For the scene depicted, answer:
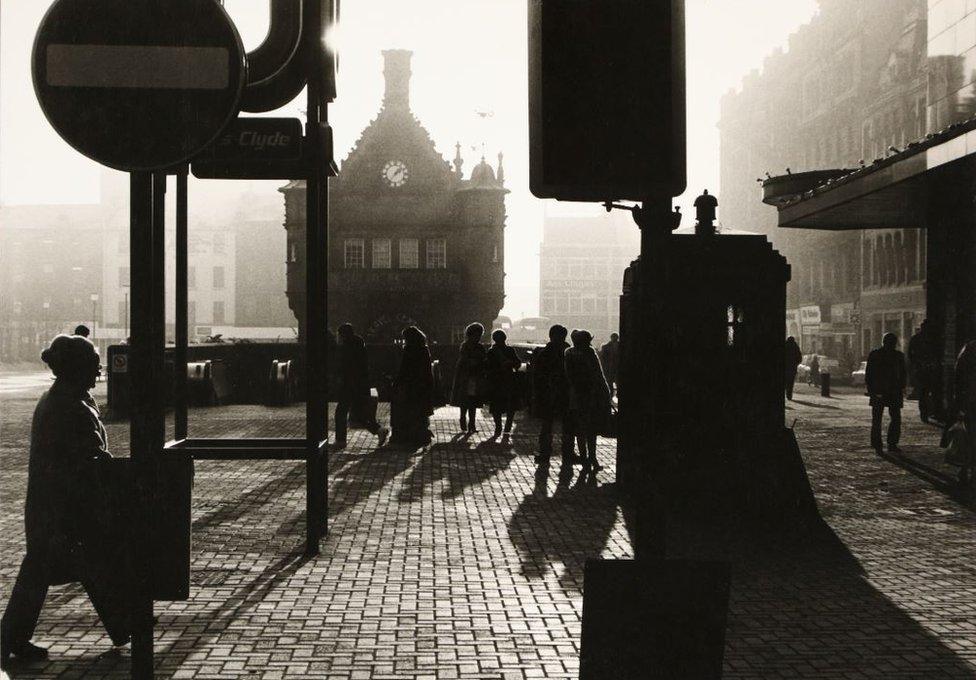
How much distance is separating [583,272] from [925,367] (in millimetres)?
120856

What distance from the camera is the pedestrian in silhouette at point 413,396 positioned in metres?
15.9

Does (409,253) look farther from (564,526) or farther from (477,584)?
(477,584)

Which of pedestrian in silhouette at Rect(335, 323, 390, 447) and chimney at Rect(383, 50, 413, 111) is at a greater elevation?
chimney at Rect(383, 50, 413, 111)

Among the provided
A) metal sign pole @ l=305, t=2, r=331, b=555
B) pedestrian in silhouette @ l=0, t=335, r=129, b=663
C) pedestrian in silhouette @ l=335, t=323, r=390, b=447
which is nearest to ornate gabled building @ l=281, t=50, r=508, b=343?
pedestrian in silhouette @ l=335, t=323, r=390, b=447

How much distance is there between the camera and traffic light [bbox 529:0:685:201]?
3.22m

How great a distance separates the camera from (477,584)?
7.35 meters

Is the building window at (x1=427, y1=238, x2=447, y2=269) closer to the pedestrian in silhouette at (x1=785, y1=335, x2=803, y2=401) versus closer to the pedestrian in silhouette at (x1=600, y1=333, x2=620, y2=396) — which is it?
the pedestrian in silhouette at (x1=600, y1=333, x2=620, y2=396)

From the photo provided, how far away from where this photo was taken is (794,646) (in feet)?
19.4

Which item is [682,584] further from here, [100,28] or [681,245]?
[681,245]

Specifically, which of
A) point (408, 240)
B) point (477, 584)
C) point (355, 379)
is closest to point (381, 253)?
point (408, 240)

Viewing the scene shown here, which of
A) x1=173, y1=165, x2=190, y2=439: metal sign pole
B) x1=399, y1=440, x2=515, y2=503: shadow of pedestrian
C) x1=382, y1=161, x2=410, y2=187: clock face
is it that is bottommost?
x1=399, y1=440, x2=515, y2=503: shadow of pedestrian

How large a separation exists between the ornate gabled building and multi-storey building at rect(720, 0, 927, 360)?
53.0 ft

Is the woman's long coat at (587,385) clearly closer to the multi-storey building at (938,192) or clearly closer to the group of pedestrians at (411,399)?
the group of pedestrians at (411,399)

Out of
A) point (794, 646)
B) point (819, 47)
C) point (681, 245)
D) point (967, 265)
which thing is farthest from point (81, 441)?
point (819, 47)
